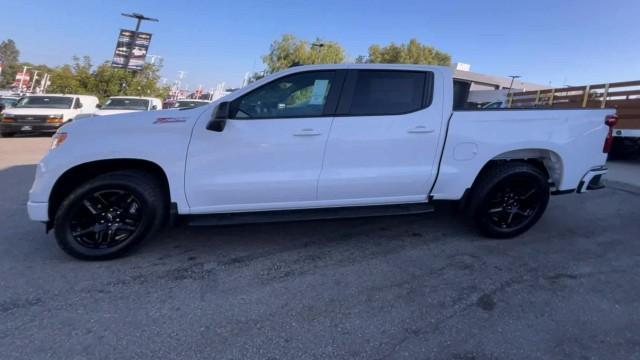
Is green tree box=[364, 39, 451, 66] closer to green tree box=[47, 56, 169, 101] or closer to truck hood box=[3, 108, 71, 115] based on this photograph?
green tree box=[47, 56, 169, 101]

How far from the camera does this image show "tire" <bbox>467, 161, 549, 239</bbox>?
12.4 feet

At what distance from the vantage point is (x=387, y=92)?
3551 mm

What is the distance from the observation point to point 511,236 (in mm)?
3990

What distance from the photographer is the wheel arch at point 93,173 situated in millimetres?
3119

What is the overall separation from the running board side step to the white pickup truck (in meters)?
0.01

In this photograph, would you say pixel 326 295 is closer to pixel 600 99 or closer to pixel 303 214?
pixel 303 214

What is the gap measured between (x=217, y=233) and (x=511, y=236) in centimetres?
323

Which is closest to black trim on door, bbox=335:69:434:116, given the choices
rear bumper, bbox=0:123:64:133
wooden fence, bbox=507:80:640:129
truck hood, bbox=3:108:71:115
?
wooden fence, bbox=507:80:640:129

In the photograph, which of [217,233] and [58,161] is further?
[217,233]

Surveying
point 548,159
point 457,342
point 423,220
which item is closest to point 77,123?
point 457,342

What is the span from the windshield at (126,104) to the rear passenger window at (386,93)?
12.5m

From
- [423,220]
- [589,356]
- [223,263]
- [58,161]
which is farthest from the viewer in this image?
[423,220]

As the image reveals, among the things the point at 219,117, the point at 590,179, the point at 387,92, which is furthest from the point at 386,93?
the point at 590,179

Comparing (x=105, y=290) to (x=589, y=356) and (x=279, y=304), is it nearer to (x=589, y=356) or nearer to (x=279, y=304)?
(x=279, y=304)
